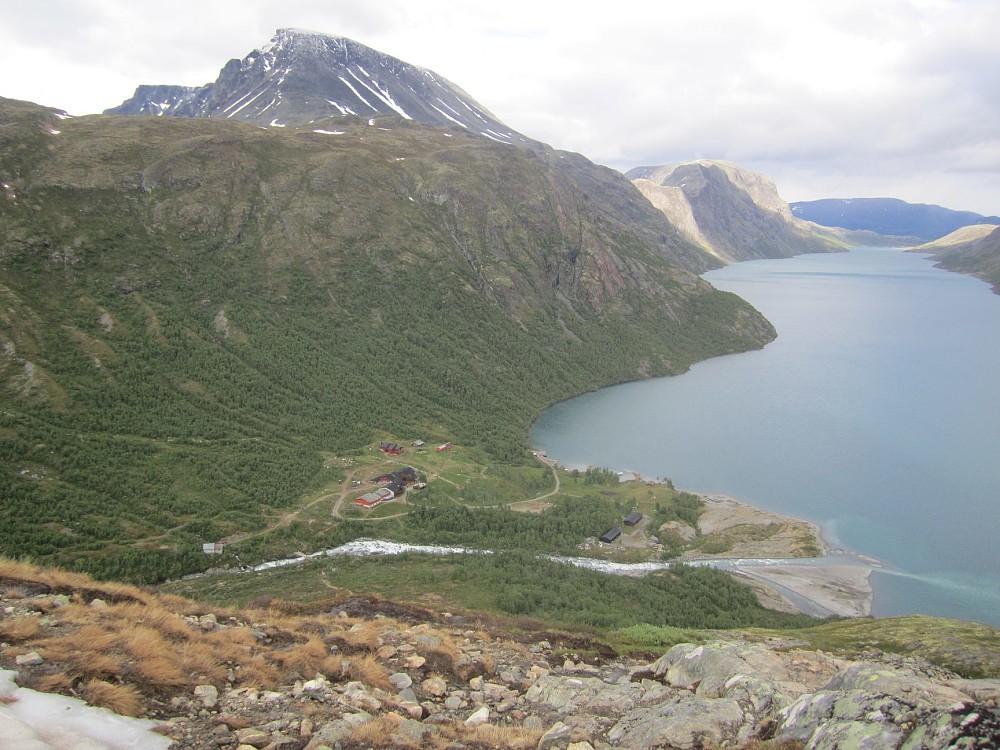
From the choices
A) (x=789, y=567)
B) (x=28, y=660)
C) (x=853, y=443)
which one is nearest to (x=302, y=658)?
(x=28, y=660)

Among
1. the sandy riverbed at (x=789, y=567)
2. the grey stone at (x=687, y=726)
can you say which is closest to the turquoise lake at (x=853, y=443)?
the sandy riverbed at (x=789, y=567)

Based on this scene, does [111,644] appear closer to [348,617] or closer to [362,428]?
[348,617]

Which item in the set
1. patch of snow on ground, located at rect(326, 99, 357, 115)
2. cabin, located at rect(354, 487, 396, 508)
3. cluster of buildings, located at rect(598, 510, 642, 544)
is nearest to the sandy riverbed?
cluster of buildings, located at rect(598, 510, 642, 544)

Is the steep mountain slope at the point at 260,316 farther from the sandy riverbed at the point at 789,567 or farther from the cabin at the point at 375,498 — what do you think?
the sandy riverbed at the point at 789,567

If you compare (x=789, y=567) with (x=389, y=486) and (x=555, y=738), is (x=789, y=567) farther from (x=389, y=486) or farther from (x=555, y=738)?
(x=555, y=738)

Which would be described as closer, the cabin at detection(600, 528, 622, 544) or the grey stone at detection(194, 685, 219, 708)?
the grey stone at detection(194, 685, 219, 708)

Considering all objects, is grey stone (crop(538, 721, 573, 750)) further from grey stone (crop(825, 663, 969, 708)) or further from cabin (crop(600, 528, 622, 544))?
cabin (crop(600, 528, 622, 544))
